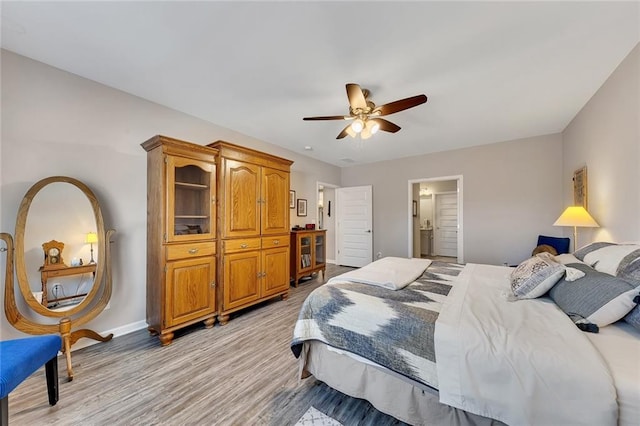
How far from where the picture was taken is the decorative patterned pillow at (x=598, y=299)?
3.70ft

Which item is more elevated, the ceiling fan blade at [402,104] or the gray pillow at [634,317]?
the ceiling fan blade at [402,104]

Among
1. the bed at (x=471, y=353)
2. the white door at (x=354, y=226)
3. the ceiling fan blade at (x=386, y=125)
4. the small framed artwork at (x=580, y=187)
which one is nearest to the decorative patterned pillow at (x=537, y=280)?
the bed at (x=471, y=353)

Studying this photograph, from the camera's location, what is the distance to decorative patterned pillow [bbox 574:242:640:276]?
1.32 meters

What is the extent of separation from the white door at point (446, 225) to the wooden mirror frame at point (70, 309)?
788cm

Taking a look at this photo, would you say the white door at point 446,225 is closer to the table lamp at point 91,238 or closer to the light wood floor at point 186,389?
the light wood floor at point 186,389

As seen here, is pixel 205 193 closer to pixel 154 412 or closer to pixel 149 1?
pixel 149 1

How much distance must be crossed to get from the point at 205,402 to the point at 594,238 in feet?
13.5

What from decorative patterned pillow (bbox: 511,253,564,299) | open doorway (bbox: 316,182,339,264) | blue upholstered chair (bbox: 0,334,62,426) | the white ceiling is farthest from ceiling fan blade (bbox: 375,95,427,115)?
open doorway (bbox: 316,182,339,264)

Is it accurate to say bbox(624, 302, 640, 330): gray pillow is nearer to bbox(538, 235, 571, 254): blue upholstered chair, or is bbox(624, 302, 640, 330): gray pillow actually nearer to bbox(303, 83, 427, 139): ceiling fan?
bbox(303, 83, 427, 139): ceiling fan

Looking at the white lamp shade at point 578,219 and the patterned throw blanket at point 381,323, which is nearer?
the patterned throw blanket at point 381,323

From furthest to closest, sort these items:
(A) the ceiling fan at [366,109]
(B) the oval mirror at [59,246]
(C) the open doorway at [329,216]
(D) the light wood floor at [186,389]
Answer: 1. (C) the open doorway at [329,216]
2. (A) the ceiling fan at [366,109]
3. (B) the oval mirror at [59,246]
4. (D) the light wood floor at [186,389]

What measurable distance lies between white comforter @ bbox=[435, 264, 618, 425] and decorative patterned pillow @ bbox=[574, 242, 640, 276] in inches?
17.8

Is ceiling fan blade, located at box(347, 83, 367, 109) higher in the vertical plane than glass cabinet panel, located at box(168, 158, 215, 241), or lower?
higher

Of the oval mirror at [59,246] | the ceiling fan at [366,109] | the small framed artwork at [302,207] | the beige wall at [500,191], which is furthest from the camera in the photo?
the small framed artwork at [302,207]
